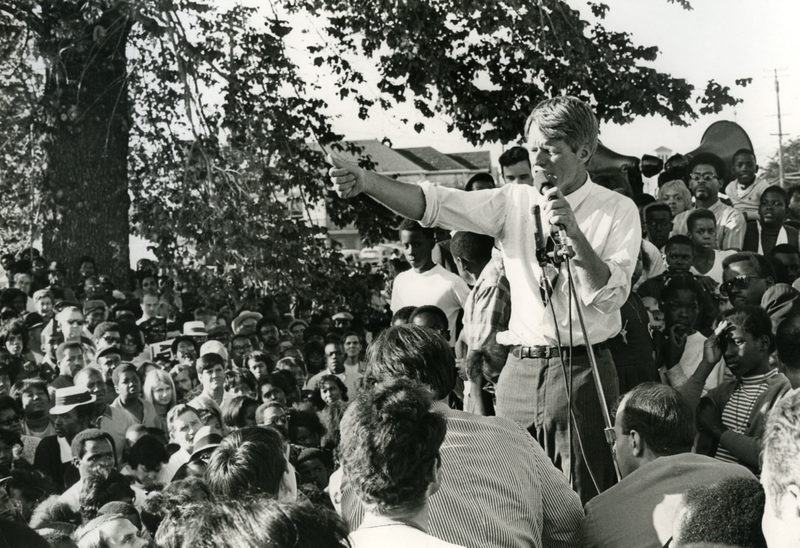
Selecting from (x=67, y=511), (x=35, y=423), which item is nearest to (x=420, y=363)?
(x=67, y=511)

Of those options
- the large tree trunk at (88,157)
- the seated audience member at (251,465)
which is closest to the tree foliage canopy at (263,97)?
the large tree trunk at (88,157)

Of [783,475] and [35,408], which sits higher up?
[783,475]

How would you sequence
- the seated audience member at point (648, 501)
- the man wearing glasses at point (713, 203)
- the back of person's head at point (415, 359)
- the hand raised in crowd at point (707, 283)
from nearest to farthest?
the seated audience member at point (648, 501) < the back of person's head at point (415, 359) < the hand raised in crowd at point (707, 283) < the man wearing glasses at point (713, 203)

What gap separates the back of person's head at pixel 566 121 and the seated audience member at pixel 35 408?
3.82 m

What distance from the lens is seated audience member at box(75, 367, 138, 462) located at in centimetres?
Answer: 527

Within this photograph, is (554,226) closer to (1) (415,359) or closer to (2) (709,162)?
(1) (415,359)

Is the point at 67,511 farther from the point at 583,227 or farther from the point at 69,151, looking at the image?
the point at 69,151

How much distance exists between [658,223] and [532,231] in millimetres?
A: 3351

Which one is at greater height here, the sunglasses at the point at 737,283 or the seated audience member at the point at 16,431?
the sunglasses at the point at 737,283

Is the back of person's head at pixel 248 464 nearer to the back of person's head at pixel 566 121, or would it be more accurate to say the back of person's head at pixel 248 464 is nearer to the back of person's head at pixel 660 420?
the back of person's head at pixel 660 420

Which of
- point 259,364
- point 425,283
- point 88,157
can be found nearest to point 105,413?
point 259,364

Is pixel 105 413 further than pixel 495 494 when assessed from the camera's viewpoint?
Yes

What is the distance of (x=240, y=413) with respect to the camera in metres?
5.33

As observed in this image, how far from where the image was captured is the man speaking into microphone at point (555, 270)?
2.69m
